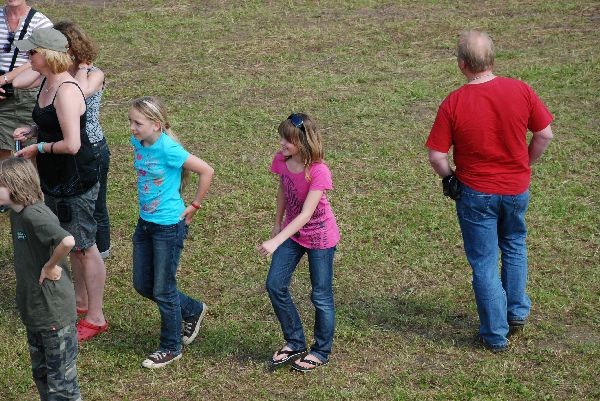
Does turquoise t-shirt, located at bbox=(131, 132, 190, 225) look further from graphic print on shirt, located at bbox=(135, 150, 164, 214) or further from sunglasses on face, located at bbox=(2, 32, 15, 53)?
sunglasses on face, located at bbox=(2, 32, 15, 53)

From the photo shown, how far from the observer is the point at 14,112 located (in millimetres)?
7750

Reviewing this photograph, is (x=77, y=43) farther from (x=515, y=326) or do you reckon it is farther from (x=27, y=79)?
(x=515, y=326)

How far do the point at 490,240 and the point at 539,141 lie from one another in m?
0.67

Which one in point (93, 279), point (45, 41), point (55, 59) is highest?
point (45, 41)

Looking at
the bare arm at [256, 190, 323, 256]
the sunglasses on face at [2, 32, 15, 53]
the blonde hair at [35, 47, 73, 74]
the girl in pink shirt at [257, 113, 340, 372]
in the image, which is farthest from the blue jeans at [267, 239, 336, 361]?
the sunglasses on face at [2, 32, 15, 53]

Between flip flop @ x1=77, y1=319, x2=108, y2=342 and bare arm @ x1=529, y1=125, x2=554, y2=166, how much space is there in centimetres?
297

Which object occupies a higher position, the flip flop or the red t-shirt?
the red t-shirt

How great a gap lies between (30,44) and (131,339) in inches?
77.3

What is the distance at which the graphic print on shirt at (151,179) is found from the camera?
5.45m

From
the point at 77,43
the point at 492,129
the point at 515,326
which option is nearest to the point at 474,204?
the point at 492,129

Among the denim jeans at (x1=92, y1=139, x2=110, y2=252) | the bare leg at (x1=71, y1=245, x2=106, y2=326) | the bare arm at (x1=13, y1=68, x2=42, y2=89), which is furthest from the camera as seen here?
the bare arm at (x1=13, y1=68, x2=42, y2=89)

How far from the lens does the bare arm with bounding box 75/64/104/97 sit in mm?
6142

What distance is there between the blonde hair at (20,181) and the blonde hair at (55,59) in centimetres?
104

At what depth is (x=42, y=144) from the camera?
5695 millimetres
